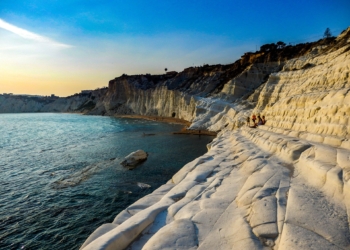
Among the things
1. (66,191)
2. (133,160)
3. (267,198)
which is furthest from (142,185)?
(267,198)

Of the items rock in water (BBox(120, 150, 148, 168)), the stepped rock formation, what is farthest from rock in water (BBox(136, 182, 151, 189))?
the stepped rock formation

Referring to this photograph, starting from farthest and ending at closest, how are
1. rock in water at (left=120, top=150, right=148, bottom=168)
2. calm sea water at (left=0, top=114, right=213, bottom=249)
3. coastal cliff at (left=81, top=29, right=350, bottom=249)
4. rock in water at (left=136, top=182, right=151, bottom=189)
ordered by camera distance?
rock in water at (left=120, top=150, right=148, bottom=168)
rock in water at (left=136, top=182, right=151, bottom=189)
calm sea water at (left=0, top=114, right=213, bottom=249)
coastal cliff at (left=81, top=29, right=350, bottom=249)

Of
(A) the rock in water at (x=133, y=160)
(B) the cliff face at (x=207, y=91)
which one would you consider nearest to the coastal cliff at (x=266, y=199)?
(A) the rock in water at (x=133, y=160)

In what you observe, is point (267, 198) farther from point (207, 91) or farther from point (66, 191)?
point (207, 91)

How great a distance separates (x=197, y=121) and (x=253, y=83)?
1445cm

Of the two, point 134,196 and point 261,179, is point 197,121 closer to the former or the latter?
point 134,196

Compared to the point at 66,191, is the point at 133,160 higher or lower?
higher

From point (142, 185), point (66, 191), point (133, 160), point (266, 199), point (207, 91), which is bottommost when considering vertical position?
point (66, 191)

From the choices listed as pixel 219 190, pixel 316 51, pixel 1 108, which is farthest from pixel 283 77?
pixel 1 108

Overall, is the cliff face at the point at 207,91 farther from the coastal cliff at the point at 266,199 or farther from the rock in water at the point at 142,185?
the coastal cliff at the point at 266,199

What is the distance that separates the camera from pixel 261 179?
6.91 metres

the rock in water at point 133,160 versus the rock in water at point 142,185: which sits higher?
the rock in water at point 133,160

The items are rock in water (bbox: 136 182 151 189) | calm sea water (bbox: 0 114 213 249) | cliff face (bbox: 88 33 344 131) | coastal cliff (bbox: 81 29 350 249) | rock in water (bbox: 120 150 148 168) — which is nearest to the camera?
coastal cliff (bbox: 81 29 350 249)

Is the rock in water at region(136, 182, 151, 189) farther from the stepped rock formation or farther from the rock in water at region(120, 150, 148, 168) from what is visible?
the stepped rock formation
